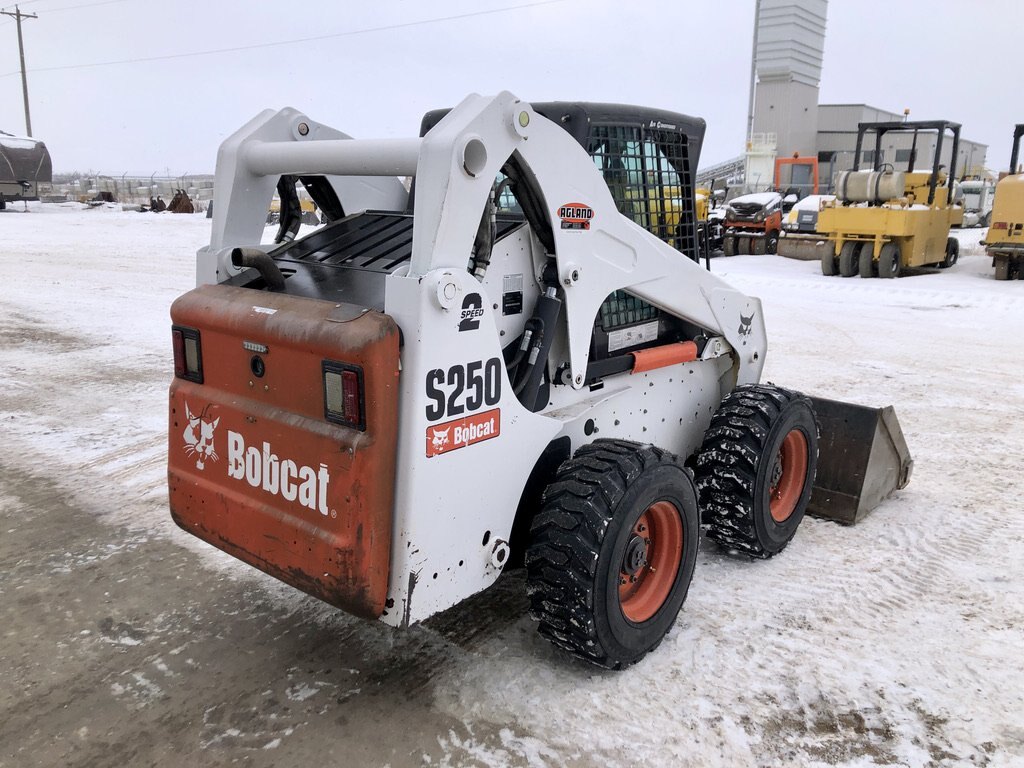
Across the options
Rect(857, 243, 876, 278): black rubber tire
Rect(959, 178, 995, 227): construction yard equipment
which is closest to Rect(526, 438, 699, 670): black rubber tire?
Rect(857, 243, 876, 278): black rubber tire

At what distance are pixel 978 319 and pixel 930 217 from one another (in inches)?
198

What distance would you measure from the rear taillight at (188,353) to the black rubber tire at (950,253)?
1701 centimetres

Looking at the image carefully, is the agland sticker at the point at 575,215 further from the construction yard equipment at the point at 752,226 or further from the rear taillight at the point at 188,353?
the construction yard equipment at the point at 752,226

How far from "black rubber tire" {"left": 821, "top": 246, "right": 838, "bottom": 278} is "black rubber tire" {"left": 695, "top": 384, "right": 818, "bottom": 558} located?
1248 centimetres

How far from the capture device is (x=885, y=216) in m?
14.8

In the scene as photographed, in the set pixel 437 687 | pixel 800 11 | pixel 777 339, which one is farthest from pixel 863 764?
pixel 800 11

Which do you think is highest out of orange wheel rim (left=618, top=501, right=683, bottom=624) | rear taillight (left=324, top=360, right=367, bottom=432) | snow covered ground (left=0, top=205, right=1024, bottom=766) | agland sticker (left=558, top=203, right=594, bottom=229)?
agland sticker (left=558, top=203, right=594, bottom=229)

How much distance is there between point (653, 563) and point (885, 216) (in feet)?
44.2

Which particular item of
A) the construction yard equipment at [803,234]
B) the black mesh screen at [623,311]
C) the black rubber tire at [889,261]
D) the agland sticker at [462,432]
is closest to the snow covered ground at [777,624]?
the agland sticker at [462,432]

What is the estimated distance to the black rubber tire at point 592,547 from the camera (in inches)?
115

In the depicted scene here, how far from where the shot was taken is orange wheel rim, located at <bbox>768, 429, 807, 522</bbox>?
4.37 metres

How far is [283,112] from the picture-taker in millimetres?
3561

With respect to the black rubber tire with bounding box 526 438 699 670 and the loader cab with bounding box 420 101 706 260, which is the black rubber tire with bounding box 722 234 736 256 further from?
the black rubber tire with bounding box 526 438 699 670

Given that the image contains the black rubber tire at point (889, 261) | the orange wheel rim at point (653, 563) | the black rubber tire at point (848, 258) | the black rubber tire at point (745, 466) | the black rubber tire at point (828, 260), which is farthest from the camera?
the black rubber tire at point (828, 260)
